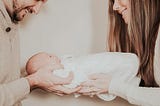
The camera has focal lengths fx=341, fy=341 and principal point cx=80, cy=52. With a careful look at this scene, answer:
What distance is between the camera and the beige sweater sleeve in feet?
4.07

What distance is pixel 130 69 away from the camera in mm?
1354

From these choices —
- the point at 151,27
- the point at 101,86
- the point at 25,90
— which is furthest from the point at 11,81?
the point at 151,27

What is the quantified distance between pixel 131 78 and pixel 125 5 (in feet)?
0.96

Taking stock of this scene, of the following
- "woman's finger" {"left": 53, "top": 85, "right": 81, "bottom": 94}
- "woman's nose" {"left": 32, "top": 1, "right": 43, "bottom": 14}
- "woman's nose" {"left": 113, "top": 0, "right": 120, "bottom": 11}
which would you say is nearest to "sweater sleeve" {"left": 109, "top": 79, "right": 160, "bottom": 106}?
"woman's finger" {"left": 53, "top": 85, "right": 81, "bottom": 94}

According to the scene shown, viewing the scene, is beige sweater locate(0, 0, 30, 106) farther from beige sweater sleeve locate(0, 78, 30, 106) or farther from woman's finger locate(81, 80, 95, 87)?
woman's finger locate(81, 80, 95, 87)

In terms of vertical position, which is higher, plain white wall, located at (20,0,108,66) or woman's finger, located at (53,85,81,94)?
plain white wall, located at (20,0,108,66)

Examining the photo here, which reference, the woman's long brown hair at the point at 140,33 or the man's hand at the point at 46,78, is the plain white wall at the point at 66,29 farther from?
the man's hand at the point at 46,78

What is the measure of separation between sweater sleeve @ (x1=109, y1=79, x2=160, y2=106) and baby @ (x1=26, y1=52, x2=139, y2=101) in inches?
1.3

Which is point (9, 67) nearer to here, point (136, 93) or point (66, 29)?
point (66, 29)

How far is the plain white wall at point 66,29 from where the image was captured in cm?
146

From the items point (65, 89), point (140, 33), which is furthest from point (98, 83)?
point (140, 33)

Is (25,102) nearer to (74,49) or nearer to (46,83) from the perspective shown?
(46,83)

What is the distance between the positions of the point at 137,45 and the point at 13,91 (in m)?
0.52

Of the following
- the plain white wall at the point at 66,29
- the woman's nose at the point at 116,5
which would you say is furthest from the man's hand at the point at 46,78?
the woman's nose at the point at 116,5
